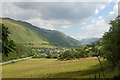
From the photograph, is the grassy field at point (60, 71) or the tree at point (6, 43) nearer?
the tree at point (6, 43)

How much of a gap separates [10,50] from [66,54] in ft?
439

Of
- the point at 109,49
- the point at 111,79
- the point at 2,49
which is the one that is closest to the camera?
the point at 2,49

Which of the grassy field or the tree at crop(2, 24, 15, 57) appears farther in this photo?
the grassy field

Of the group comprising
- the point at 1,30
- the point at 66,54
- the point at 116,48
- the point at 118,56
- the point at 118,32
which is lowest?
the point at 66,54

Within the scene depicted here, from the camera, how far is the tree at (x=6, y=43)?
5.55m

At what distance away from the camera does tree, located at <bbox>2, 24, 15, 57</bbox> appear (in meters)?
5.55

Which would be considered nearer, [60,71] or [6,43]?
[6,43]

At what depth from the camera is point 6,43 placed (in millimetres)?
5559

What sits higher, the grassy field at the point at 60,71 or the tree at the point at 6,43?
the tree at the point at 6,43

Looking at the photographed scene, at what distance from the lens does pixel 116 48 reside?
107ft

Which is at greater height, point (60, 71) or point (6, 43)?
point (6, 43)

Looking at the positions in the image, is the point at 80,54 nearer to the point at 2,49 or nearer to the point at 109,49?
the point at 109,49

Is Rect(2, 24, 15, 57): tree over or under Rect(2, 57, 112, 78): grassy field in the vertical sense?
over

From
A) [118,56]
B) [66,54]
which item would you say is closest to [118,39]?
[118,56]
